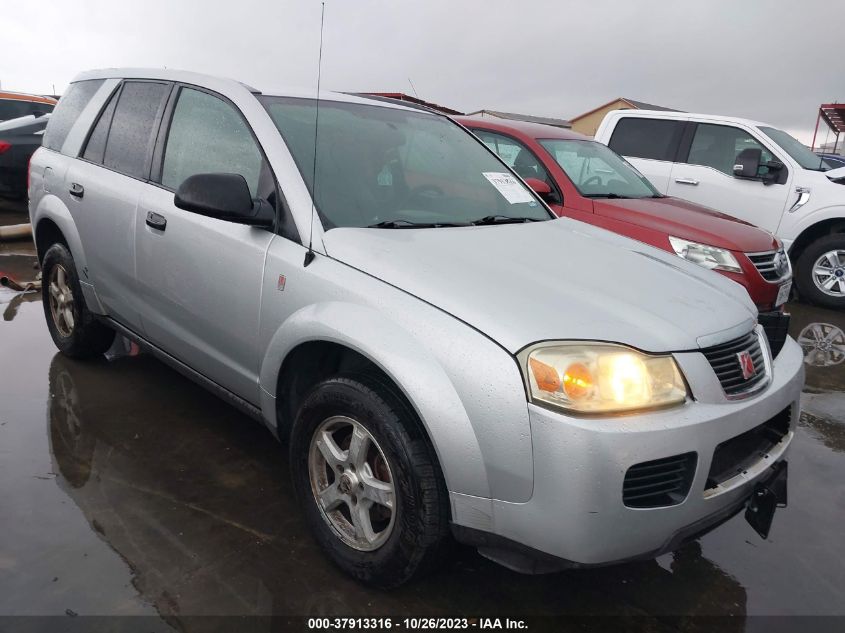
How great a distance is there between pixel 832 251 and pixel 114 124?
279 inches

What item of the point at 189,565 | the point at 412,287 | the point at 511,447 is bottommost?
the point at 189,565

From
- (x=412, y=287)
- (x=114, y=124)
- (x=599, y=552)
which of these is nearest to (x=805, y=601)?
(x=599, y=552)

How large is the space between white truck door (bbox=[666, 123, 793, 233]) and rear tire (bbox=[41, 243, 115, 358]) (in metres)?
6.04

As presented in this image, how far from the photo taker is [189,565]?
2.40 m

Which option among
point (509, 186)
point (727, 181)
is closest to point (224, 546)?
point (509, 186)

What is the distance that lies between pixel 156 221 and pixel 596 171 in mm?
4000

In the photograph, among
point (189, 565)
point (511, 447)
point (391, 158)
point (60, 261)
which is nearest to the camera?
point (511, 447)

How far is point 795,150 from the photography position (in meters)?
7.40

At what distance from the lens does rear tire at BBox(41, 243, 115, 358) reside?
390 cm

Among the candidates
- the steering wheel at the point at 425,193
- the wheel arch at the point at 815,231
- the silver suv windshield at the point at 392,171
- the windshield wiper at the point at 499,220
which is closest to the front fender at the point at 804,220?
the wheel arch at the point at 815,231

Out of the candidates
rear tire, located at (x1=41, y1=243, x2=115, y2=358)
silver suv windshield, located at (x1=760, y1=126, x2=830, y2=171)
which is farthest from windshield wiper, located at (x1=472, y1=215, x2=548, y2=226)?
silver suv windshield, located at (x1=760, y1=126, x2=830, y2=171)

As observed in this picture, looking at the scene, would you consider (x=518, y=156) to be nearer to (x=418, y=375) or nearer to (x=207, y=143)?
(x=207, y=143)

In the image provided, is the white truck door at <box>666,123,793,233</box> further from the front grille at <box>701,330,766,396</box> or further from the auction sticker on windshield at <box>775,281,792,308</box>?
the front grille at <box>701,330,766,396</box>

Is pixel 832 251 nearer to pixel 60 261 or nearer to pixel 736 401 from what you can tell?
pixel 736 401
